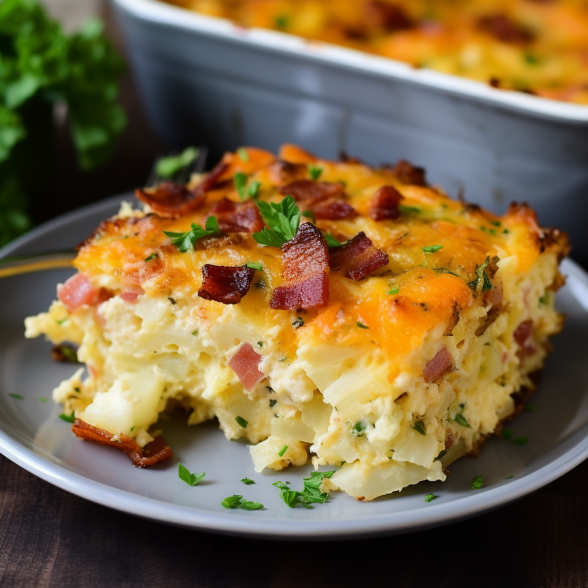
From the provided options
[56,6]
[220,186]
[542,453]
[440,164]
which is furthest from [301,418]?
[56,6]

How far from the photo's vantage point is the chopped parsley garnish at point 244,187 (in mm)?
2967

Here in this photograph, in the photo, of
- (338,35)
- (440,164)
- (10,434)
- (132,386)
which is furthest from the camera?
(338,35)

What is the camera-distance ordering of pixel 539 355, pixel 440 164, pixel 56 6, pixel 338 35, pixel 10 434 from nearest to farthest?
pixel 10 434, pixel 539 355, pixel 440 164, pixel 338 35, pixel 56 6

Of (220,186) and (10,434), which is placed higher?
(220,186)

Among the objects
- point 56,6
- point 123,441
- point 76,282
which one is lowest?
point 56,6

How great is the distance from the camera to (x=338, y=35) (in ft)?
13.6

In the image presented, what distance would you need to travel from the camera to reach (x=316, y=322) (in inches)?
90.0

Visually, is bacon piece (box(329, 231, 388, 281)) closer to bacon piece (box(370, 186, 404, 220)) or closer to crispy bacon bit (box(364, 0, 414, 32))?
bacon piece (box(370, 186, 404, 220))

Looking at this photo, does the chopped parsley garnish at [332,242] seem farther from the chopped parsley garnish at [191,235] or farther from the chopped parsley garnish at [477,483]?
the chopped parsley garnish at [477,483]

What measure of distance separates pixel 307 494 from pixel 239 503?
0.66 feet

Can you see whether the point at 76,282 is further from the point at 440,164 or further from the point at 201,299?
the point at 440,164

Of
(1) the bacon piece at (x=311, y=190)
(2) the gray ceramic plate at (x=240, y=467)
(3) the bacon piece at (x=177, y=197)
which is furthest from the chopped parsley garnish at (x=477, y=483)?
(3) the bacon piece at (x=177, y=197)

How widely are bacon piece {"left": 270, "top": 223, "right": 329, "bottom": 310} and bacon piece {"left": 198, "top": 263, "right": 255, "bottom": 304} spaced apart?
0.10 meters

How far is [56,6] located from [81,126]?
2.90 metres
